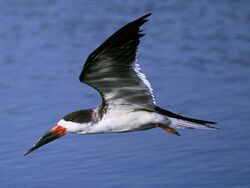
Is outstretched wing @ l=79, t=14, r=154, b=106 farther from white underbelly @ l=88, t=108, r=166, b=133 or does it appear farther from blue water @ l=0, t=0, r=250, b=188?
blue water @ l=0, t=0, r=250, b=188

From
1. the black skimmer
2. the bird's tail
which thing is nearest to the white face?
the black skimmer

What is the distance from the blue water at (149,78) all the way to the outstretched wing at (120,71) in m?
1.19

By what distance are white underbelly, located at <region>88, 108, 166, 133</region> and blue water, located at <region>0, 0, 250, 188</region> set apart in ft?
3.08

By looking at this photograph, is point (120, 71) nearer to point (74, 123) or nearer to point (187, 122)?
point (187, 122)

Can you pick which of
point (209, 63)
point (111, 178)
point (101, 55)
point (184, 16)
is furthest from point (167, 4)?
point (101, 55)

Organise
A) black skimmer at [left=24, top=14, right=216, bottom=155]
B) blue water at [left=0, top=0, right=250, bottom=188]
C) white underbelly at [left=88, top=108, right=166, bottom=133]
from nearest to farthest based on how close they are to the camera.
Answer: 1. black skimmer at [left=24, top=14, right=216, bottom=155]
2. white underbelly at [left=88, top=108, right=166, bottom=133]
3. blue water at [left=0, top=0, right=250, bottom=188]

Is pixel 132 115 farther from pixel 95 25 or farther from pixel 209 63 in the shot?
pixel 95 25

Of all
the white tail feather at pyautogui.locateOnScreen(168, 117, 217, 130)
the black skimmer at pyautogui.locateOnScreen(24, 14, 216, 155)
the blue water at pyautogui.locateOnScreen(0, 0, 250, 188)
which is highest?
the black skimmer at pyautogui.locateOnScreen(24, 14, 216, 155)

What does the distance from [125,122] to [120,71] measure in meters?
0.75

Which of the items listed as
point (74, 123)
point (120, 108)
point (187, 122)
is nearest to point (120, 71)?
point (120, 108)

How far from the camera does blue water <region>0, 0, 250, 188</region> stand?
1002cm

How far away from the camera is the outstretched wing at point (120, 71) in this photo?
790 centimetres

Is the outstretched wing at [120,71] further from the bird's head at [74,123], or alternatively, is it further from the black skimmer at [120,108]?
the bird's head at [74,123]

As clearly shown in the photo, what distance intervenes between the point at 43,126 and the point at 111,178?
1.42m
